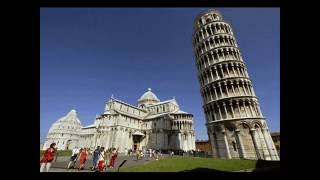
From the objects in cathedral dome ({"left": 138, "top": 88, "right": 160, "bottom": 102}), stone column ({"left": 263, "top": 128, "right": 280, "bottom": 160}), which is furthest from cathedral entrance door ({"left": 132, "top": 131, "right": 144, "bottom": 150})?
stone column ({"left": 263, "top": 128, "right": 280, "bottom": 160})

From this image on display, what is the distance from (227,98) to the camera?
80.9 ft

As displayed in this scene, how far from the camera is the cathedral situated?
44344 millimetres

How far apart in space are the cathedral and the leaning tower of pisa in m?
23.2

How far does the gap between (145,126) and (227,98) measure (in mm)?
30903

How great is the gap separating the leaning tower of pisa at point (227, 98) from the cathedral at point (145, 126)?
23.2 meters

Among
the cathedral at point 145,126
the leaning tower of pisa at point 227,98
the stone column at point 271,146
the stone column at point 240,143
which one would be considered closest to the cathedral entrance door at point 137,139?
the cathedral at point 145,126

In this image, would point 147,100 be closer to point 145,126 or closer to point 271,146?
point 145,126

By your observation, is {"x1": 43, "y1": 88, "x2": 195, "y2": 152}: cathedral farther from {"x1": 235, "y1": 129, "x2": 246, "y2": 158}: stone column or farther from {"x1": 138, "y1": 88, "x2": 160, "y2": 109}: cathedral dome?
{"x1": 235, "y1": 129, "x2": 246, "y2": 158}: stone column

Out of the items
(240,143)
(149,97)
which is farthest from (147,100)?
(240,143)

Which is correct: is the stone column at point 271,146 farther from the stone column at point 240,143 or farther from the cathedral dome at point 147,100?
the cathedral dome at point 147,100
